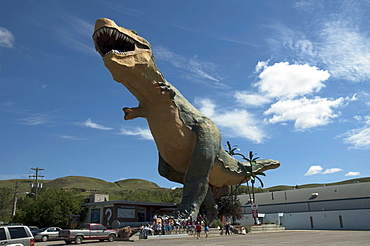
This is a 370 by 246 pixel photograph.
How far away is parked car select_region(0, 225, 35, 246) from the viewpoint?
9312 millimetres

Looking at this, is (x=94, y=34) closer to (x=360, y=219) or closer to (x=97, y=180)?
(x=360, y=219)

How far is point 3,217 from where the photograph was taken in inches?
2087

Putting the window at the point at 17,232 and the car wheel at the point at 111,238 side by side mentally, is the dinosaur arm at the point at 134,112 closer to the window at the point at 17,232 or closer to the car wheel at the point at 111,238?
the car wheel at the point at 111,238

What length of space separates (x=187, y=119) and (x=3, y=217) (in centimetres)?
4634

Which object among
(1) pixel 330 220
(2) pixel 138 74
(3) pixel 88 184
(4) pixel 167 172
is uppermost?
(3) pixel 88 184

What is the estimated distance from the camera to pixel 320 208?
136 feet

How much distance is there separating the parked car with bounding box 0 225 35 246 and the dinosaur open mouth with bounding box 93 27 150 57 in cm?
894

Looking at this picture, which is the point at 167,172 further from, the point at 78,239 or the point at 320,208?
the point at 320,208

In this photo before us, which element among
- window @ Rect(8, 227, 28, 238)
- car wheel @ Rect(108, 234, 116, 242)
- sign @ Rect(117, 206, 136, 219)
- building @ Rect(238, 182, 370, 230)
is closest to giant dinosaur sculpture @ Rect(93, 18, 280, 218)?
car wheel @ Rect(108, 234, 116, 242)

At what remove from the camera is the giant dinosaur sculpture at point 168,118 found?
16.2 meters

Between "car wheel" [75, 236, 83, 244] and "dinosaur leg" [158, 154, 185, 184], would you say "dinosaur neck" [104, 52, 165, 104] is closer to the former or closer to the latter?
"dinosaur leg" [158, 154, 185, 184]

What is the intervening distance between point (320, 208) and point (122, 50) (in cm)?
3477

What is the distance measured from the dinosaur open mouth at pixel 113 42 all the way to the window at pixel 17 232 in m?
8.92

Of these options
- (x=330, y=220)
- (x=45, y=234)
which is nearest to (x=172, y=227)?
(x=45, y=234)
